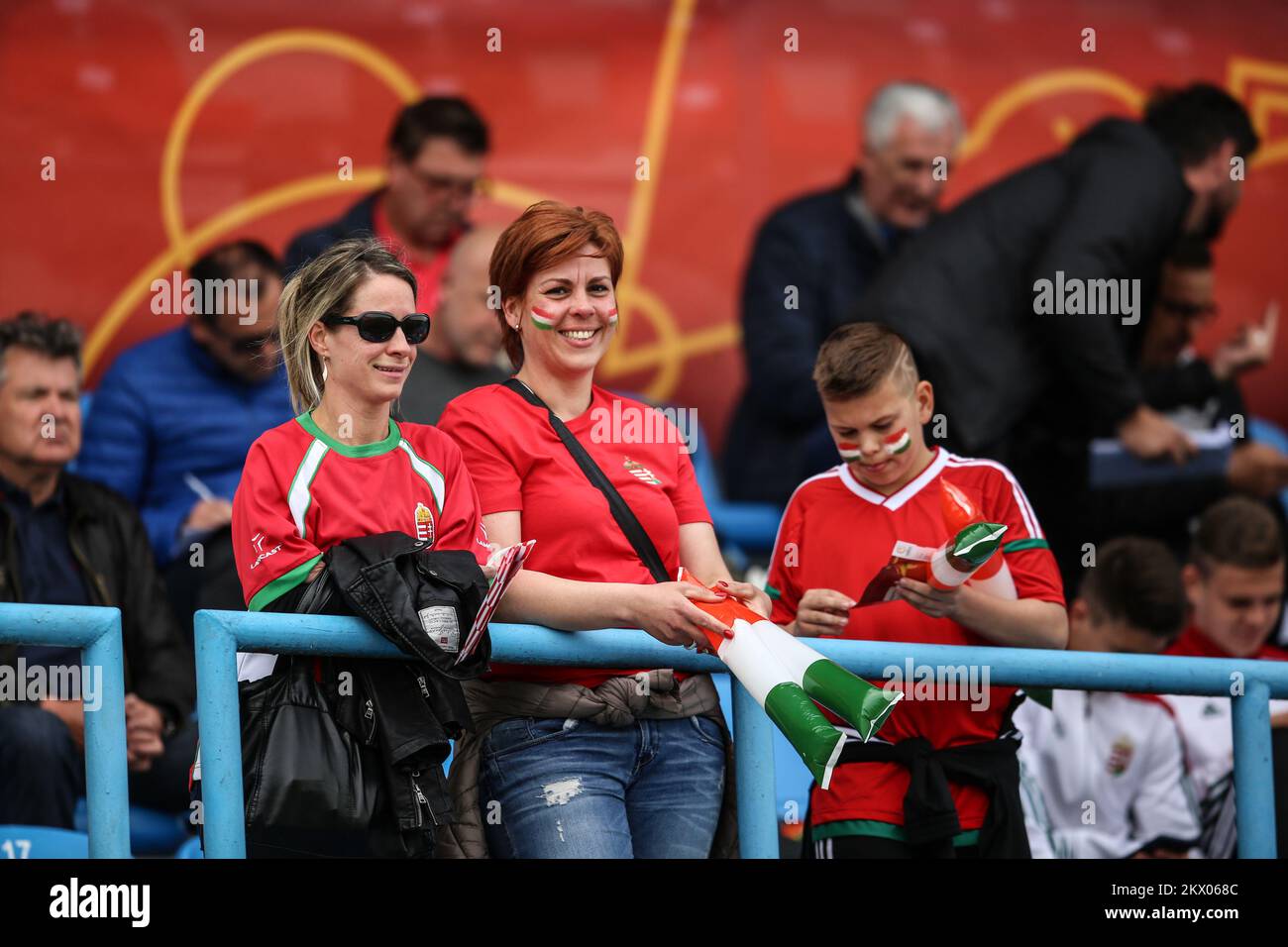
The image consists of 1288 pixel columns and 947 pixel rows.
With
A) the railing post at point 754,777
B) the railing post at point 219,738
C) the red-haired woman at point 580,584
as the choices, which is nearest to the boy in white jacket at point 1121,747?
the railing post at point 754,777

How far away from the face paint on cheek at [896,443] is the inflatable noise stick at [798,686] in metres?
0.66

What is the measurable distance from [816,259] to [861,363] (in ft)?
8.42

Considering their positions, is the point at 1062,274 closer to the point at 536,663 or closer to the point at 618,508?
the point at 618,508

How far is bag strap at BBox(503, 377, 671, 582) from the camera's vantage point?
346cm

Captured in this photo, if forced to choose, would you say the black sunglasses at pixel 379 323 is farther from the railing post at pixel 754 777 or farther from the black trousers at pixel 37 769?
the black trousers at pixel 37 769

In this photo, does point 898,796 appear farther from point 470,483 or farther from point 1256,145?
point 1256,145

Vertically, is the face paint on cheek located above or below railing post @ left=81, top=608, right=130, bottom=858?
above

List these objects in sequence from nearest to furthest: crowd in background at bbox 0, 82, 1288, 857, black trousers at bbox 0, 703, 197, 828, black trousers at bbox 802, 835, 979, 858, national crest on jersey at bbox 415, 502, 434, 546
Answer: national crest on jersey at bbox 415, 502, 434, 546
black trousers at bbox 802, 835, 979, 858
black trousers at bbox 0, 703, 197, 828
crowd in background at bbox 0, 82, 1288, 857

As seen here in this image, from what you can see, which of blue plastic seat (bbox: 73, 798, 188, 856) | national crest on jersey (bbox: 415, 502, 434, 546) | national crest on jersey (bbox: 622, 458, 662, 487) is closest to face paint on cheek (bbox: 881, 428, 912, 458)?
national crest on jersey (bbox: 622, 458, 662, 487)

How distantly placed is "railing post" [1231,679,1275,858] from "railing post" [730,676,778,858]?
99 centimetres

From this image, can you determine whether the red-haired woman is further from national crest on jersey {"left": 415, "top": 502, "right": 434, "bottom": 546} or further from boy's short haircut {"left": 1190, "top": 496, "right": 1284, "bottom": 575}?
boy's short haircut {"left": 1190, "top": 496, "right": 1284, "bottom": 575}

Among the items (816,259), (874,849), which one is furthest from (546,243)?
(816,259)

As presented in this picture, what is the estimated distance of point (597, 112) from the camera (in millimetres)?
7078

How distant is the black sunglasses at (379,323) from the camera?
335 cm
